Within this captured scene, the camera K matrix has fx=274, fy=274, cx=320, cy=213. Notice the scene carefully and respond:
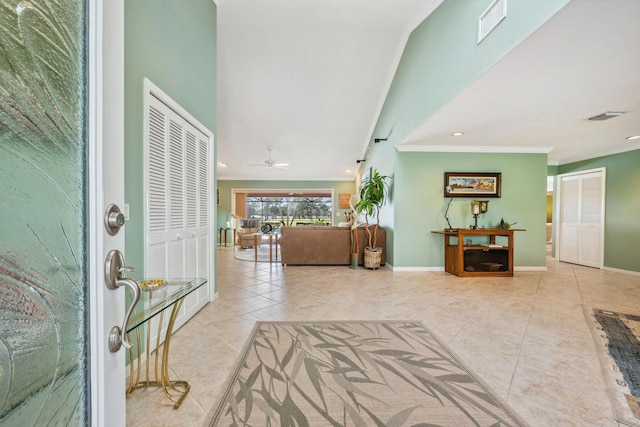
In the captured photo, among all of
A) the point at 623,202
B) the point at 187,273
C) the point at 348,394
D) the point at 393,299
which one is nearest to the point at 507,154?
the point at 623,202

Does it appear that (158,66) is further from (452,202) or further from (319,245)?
(452,202)

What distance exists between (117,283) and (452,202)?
17.2 feet

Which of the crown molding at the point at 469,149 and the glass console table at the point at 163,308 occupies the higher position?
the crown molding at the point at 469,149

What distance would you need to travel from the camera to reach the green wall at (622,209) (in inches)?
189

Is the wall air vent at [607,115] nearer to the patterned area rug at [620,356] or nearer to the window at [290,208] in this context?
the patterned area rug at [620,356]

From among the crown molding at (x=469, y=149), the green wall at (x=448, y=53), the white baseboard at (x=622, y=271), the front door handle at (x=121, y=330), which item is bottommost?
the white baseboard at (x=622, y=271)

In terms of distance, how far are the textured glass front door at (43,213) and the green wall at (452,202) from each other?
4798mm

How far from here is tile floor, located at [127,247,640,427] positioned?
1562 mm

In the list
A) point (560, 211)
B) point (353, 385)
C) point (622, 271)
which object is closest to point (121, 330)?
point (353, 385)

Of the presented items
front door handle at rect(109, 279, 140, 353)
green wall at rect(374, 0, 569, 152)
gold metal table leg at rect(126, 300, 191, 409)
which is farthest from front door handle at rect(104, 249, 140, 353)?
green wall at rect(374, 0, 569, 152)

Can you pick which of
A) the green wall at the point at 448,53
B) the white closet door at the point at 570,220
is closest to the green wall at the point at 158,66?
the green wall at the point at 448,53

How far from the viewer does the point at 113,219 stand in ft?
1.97

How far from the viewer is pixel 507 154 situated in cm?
498

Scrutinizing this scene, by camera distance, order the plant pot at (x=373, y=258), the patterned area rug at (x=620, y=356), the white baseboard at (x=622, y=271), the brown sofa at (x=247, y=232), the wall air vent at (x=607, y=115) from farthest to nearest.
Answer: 1. the brown sofa at (x=247, y=232)
2. the plant pot at (x=373, y=258)
3. the white baseboard at (x=622, y=271)
4. the wall air vent at (x=607, y=115)
5. the patterned area rug at (x=620, y=356)
